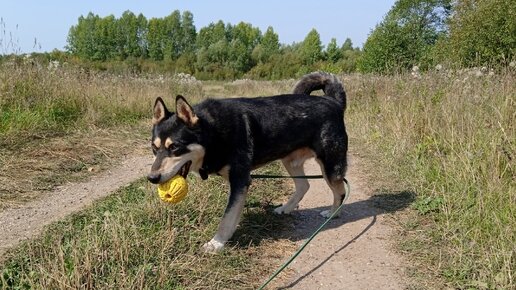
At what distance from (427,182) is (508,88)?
1.73 m

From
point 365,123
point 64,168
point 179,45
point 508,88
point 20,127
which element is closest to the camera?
point 508,88

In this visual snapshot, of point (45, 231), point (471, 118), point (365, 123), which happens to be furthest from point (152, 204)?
point (365, 123)

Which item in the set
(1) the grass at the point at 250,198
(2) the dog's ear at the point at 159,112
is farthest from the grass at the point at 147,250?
(2) the dog's ear at the point at 159,112

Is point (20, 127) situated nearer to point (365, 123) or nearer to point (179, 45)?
point (365, 123)

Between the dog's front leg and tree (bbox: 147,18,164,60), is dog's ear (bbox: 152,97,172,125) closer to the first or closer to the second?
the dog's front leg

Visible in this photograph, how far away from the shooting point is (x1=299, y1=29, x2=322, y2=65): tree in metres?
55.8

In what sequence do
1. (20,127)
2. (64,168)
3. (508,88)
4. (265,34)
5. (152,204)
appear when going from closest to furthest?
(152,204) → (508,88) → (64,168) → (20,127) → (265,34)

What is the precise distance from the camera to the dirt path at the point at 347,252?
3566mm

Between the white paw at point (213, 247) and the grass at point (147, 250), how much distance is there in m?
0.06

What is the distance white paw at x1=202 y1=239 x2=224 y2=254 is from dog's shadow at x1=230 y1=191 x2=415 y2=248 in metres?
0.20

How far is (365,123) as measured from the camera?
941 cm

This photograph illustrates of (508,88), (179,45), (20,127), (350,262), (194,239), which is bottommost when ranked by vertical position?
(350,262)

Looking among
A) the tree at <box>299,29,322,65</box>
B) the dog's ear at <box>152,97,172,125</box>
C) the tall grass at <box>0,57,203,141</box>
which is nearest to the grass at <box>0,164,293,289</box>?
the dog's ear at <box>152,97,172,125</box>

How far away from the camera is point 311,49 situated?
56.8 m
